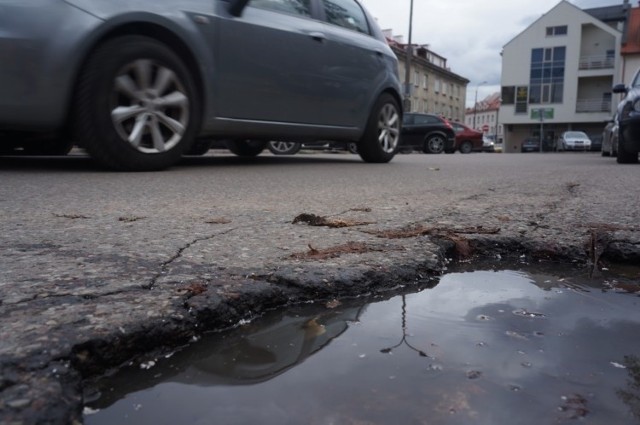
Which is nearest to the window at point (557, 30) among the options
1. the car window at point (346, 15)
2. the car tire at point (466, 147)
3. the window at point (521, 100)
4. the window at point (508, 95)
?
the window at point (521, 100)

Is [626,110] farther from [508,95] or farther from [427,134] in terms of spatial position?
[508,95]

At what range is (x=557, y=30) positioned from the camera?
49.3 metres

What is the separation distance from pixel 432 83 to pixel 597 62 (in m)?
17.6

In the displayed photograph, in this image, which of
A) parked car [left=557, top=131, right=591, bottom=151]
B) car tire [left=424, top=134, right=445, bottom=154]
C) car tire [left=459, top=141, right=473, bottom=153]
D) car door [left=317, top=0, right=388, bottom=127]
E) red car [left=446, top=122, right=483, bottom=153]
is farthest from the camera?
parked car [left=557, top=131, right=591, bottom=151]

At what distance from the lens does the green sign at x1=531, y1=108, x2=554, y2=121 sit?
48.3m

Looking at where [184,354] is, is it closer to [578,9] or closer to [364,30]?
[364,30]

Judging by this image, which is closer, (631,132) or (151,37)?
(151,37)

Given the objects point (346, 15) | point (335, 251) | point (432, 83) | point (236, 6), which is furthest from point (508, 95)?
point (335, 251)

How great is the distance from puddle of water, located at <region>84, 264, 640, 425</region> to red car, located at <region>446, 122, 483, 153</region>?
80.0ft

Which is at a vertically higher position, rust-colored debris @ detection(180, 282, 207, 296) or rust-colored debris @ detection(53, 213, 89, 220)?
rust-colored debris @ detection(53, 213, 89, 220)

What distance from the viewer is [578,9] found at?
48.3 m

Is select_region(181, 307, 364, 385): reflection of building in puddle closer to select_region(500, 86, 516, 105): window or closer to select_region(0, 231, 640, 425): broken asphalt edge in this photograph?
select_region(0, 231, 640, 425): broken asphalt edge

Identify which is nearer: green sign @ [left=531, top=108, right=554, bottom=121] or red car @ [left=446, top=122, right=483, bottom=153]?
red car @ [left=446, top=122, right=483, bottom=153]

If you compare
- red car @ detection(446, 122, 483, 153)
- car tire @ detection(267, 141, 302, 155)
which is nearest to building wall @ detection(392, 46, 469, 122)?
red car @ detection(446, 122, 483, 153)
